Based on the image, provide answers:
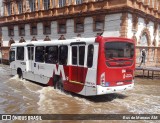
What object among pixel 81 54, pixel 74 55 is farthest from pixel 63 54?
pixel 81 54

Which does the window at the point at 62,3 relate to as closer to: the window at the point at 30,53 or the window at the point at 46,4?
the window at the point at 46,4

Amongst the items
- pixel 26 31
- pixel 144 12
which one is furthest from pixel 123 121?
pixel 26 31

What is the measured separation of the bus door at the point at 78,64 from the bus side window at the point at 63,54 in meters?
0.64

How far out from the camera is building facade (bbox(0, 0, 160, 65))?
854 inches

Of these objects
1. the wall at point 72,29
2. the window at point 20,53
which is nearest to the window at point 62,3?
the wall at point 72,29

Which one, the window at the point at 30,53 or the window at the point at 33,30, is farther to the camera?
the window at the point at 33,30

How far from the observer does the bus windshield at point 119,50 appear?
10.4 metres

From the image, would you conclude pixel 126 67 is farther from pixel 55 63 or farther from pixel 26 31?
pixel 26 31

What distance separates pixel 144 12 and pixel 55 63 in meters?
14.1

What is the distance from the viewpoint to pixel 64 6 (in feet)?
87.0

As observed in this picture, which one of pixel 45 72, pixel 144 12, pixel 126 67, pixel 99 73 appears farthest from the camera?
pixel 144 12

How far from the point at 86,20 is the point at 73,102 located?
14.6 metres

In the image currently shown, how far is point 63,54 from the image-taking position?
12.4m

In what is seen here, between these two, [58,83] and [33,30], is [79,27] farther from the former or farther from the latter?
[58,83]
